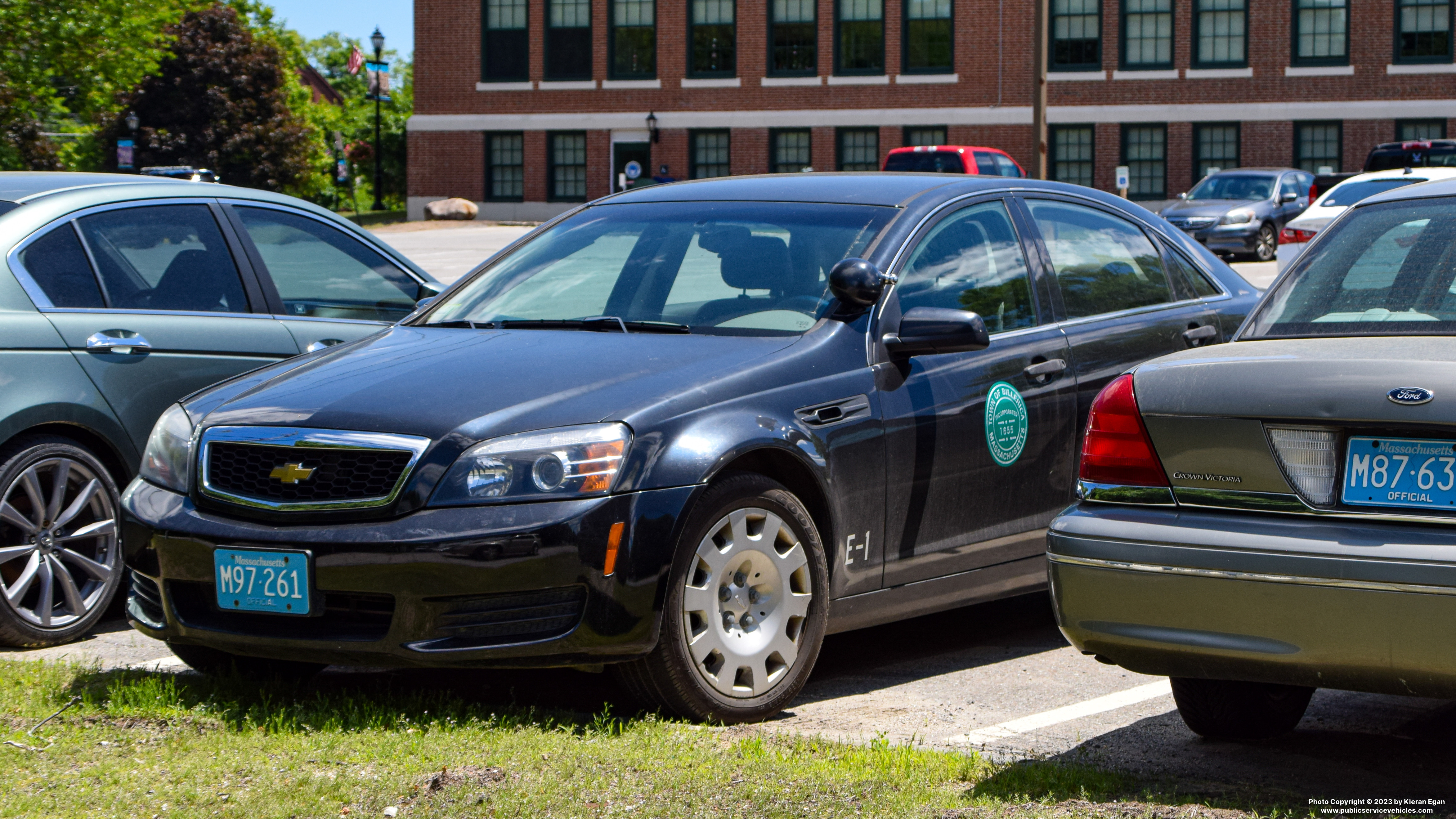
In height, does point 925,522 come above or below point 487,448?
below

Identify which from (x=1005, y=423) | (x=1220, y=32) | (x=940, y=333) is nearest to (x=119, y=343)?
(x=940, y=333)

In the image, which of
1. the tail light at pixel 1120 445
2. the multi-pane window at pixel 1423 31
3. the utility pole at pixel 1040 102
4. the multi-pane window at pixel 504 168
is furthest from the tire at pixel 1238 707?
the multi-pane window at pixel 504 168

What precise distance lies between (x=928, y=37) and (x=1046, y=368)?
134 feet

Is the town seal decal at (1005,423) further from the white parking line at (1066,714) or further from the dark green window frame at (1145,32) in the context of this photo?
the dark green window frame at (1145,32)

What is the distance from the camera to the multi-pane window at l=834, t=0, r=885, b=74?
45344 mm

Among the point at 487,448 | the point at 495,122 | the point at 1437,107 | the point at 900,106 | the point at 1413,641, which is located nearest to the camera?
the point at 1413,641

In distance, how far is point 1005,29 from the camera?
4428cm

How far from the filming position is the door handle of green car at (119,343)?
6.00 metres

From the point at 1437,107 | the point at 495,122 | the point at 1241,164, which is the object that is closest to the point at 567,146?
the point at 495,122

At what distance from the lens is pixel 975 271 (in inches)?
228

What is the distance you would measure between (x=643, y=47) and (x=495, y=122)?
501 centimetres

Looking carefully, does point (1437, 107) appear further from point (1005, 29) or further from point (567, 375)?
point (567, 375)

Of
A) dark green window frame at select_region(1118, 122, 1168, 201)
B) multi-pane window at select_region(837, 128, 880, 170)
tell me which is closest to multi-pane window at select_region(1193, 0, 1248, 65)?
dark green window frame at select_region(1118, 122, 1168, 201)

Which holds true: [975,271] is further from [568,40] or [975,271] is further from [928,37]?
[568,40]
